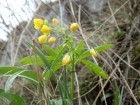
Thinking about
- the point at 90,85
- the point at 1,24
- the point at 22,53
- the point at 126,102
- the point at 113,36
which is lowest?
the point at 126,102

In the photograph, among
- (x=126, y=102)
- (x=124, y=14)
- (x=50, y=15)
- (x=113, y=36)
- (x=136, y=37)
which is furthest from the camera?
(x=50, y=15)

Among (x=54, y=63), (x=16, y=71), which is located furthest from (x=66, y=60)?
(x=16, y=71)

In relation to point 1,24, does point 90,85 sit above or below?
below

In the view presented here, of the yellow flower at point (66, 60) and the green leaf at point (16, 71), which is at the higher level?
the green leaf at point (16, 71)

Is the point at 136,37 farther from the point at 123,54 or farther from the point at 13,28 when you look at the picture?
the point at 13,28

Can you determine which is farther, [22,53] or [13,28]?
[22,53]

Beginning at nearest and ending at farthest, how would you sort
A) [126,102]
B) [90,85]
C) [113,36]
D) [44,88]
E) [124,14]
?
[44,88] → [126,102] → [90,85] → [113,36] → [124,14]

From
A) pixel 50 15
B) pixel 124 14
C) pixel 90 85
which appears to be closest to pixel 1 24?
pixel 90 85

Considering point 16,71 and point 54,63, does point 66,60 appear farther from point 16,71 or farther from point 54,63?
point 16,71

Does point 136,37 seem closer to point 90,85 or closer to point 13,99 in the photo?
point 90,85

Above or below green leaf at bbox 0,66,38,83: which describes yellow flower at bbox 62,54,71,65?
below
